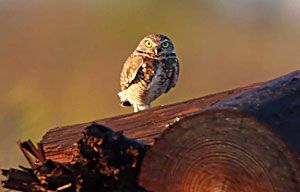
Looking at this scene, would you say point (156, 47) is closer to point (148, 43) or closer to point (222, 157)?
point (148, 43)

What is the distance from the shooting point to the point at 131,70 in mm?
5551

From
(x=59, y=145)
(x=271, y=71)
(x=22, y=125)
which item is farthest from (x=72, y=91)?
(x=59, y=145)

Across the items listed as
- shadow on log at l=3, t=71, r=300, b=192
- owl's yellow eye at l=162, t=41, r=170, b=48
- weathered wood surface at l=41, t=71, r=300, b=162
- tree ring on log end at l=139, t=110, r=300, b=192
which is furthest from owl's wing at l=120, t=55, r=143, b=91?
tree ring on log end at l=139, t=110, r=300, b=192

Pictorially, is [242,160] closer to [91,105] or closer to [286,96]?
[286,96]

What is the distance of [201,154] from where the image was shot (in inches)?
91.1

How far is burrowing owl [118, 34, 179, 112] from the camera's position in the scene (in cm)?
551

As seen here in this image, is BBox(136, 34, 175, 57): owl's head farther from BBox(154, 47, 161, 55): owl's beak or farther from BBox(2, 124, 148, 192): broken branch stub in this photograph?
BBox(2, 124, 148, 192): broken branch stub

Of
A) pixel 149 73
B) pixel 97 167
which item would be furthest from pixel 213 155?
pixel 149 73

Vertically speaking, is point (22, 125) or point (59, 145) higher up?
point (59, 145)

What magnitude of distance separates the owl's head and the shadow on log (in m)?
3.08

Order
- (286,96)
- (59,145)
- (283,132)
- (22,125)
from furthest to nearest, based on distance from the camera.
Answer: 1. (22,125)
2. (59,145)
3. (286,96)
4. (283,132)

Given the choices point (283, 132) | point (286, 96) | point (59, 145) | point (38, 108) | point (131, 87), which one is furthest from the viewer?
point (38, 108)

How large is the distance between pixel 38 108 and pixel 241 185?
9099 mm

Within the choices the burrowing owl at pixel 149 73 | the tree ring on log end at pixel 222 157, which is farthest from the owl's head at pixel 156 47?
the tree ring on log end at pixel 222 157
